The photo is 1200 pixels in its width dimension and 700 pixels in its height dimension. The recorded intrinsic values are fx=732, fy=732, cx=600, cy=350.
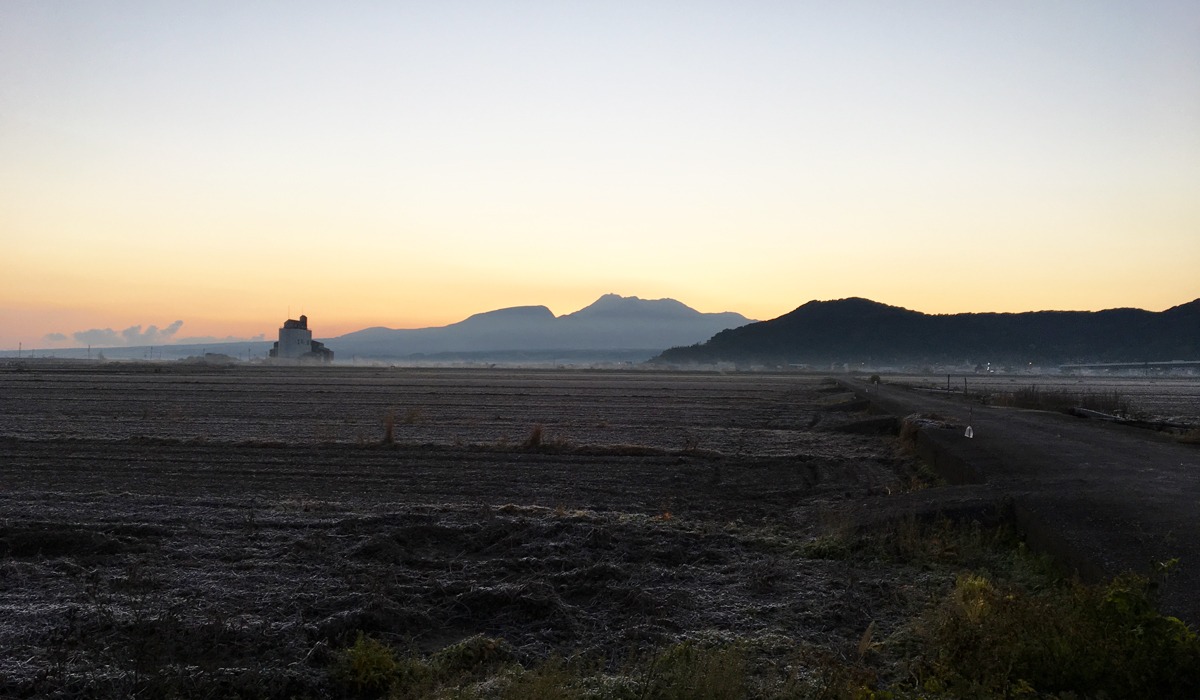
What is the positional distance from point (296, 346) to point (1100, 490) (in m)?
136

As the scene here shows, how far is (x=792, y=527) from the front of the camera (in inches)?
400

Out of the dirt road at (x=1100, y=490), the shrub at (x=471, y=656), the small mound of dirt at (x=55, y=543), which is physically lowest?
the shrub at (x=471, y=656)

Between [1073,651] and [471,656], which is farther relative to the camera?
[471,656]

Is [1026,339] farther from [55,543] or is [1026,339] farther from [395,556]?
[55,543]

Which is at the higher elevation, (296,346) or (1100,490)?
(296,346)

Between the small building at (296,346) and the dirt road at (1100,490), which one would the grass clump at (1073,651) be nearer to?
the dirt road at (1100,490)

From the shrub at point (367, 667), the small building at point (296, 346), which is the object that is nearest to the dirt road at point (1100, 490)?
the shrub at point (367, 667)

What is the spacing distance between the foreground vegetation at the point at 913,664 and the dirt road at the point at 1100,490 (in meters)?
0.90

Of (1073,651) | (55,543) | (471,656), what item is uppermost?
(1073,651)

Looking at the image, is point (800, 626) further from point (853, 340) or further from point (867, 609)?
point (853, 340)

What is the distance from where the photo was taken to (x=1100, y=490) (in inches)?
380

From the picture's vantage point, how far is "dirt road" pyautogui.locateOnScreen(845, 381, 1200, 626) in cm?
646

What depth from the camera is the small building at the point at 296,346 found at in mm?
130500

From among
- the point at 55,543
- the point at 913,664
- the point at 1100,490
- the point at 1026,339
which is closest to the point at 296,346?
the point at 55,543
